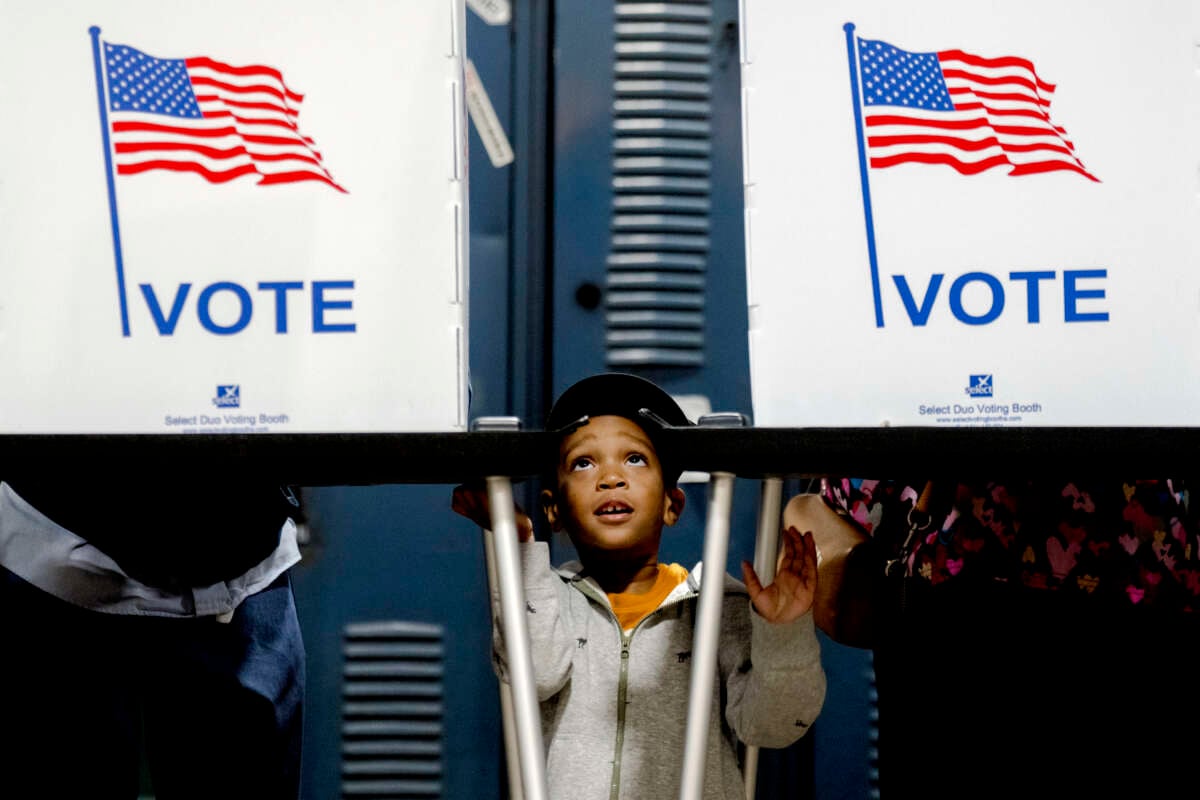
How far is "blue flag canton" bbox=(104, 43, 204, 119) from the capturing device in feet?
3.06

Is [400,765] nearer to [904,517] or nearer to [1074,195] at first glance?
[904,517]

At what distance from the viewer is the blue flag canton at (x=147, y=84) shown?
93 centimetres

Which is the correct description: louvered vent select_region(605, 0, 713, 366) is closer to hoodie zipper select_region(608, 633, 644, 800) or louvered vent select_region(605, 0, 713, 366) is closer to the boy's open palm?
hoodie zipper select_region(608, 633, 644, 800)

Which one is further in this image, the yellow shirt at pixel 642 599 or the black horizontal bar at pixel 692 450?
the yellow shirt at pixel 642 599

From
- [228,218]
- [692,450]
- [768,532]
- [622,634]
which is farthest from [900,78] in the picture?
[622,634]

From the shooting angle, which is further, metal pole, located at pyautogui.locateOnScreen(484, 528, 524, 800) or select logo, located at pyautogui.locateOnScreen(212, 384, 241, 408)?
metal pole, located at pyautogui.locateOnScreen(484, 528, 524, 800)

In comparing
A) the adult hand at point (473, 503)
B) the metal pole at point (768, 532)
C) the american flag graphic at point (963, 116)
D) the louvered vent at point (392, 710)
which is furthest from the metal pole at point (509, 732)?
the louvered vent at point (392, 710)

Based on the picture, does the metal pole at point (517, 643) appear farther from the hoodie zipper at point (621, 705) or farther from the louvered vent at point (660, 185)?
the louvered vent at point (660, 185)

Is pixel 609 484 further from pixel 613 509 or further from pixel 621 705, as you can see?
pixel 621 705

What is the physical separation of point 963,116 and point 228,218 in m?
0.58

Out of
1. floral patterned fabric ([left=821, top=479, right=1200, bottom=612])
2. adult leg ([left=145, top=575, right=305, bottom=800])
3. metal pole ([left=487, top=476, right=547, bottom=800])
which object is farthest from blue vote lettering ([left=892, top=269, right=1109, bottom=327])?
adult leg ([left=145, top=575, right=305, bottom=800])

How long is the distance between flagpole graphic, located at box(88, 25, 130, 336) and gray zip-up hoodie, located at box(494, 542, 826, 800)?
480mm

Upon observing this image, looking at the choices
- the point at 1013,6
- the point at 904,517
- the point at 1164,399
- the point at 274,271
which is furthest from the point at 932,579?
the point at 274,271

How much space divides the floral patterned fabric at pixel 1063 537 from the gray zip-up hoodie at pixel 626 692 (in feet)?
0.71
